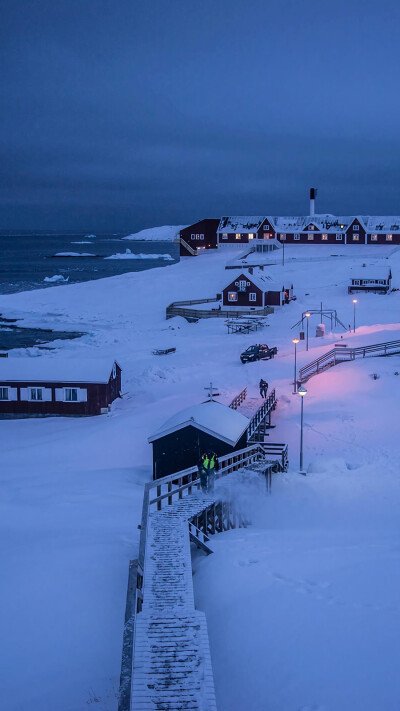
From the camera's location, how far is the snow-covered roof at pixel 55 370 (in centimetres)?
3462

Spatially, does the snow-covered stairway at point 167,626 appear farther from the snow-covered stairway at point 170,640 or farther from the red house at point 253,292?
the red house at point 253,292

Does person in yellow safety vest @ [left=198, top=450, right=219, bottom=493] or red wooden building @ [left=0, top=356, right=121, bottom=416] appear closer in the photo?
person in yellow safety vest @ [left=198, top=450, right=219, bottom=493]

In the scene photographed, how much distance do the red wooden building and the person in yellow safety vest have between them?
60.2 feet

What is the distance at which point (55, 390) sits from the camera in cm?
3478

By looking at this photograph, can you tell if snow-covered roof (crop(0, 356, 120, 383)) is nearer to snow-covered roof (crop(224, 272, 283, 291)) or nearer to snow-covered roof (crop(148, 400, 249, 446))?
snow-covered roof (crop(148, 400, 249, 446))

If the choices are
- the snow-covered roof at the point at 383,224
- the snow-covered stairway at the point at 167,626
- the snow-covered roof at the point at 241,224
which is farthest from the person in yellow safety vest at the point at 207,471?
the snow-covered roof at the point at 241,224

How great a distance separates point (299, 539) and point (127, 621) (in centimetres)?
644

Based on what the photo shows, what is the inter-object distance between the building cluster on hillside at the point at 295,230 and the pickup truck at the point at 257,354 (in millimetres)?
60824

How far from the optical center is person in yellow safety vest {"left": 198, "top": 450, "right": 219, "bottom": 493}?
16.3m

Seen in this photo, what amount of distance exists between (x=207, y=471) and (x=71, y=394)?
64.7ft

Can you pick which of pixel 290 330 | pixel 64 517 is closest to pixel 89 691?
pixel 64 517

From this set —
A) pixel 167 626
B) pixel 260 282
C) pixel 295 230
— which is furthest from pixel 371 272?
pixel 167 626

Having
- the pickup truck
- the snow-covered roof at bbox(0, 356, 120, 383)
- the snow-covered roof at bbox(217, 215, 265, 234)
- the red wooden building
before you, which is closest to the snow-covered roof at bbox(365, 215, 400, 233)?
the snow-covered roof at bbox(217, 215, 265, 234)

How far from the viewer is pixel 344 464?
22719 mm
